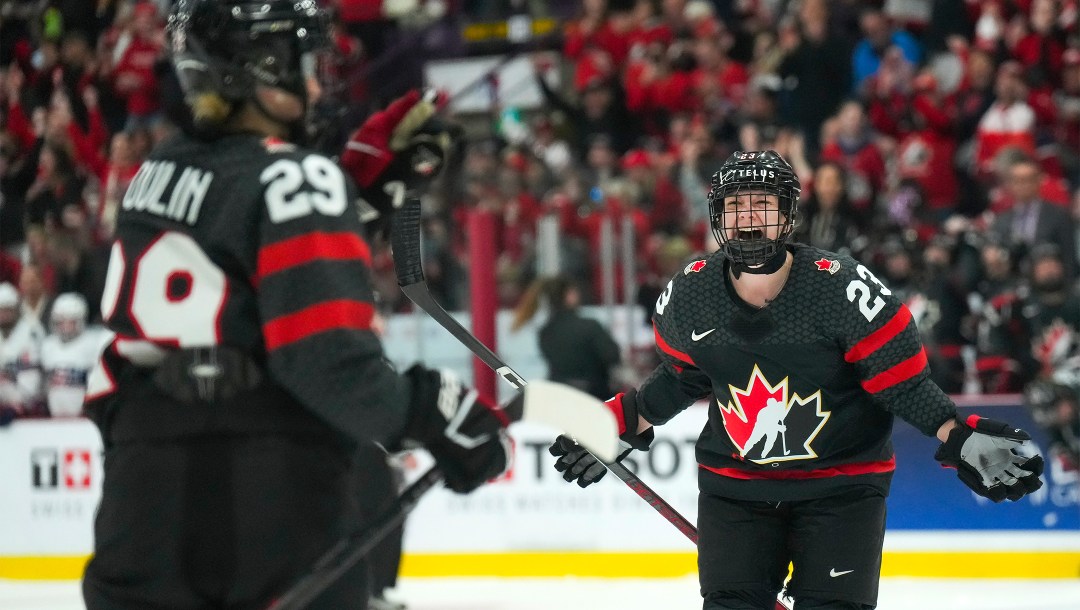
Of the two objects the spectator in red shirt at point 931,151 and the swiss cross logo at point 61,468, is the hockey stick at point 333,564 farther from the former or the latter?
the spectator in red shirt at point 931,151

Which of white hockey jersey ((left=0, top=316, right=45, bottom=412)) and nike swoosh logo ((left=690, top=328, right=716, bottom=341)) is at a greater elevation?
nike swoosh logo ((left=690, top=328, right=716, bottom=341))

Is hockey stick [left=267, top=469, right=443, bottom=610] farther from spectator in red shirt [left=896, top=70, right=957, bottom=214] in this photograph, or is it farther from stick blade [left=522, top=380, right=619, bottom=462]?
spectator in red shirt [left=896, top=70, right=957, bottom=214]

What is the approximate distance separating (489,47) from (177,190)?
904 cm

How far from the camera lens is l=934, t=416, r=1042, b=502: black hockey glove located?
2.54m

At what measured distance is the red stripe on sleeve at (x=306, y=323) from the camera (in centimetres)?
164

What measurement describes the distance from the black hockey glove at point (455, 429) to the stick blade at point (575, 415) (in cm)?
6

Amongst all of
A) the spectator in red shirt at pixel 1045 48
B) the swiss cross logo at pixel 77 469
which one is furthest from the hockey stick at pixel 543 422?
the spectator in red shirt at pixel 1045 48

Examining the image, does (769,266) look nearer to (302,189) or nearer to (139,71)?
(302,189)

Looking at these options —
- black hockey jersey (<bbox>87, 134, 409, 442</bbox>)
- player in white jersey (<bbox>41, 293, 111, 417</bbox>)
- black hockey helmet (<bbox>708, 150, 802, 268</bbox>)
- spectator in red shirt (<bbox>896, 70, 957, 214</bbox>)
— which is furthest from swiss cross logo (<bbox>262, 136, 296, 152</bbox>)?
spectator in red shirt (<bbox>896, 70, 957, 214</bbox>)

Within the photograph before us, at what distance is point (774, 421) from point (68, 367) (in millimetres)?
4810

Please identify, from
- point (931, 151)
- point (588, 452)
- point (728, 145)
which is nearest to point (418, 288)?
point (588, 452)

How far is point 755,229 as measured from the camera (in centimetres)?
266

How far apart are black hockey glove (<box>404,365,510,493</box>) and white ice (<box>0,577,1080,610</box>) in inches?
138

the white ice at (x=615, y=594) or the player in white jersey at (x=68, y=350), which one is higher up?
the player in white jersey at (x=68, y=350)
